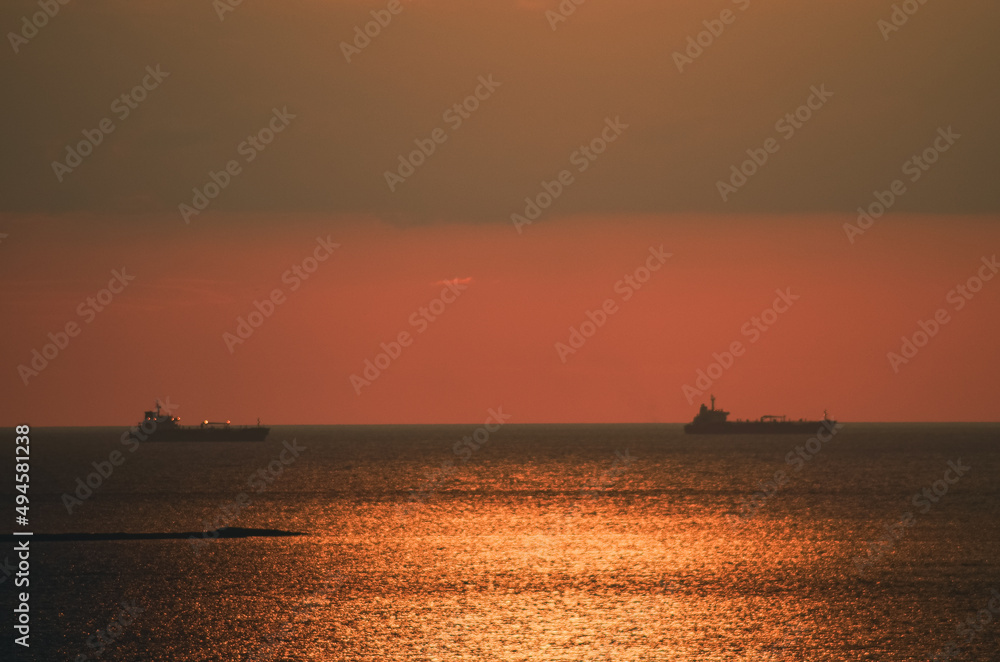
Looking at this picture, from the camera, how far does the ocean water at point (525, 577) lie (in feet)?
142

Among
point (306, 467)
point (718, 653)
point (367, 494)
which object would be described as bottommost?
point (718, 653)

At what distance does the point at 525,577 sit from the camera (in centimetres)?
5944

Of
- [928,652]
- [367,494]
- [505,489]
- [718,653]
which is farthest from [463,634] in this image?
[505,489]

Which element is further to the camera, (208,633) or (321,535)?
(321,535)

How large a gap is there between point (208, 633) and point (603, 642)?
16.4 m

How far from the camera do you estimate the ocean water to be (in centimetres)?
4316

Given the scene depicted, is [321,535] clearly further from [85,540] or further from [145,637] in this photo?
[145,637]

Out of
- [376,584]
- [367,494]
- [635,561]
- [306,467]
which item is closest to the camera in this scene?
[376,584]

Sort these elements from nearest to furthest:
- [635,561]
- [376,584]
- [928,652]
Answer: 1. [928,652]
2. [376,584]
3. [635,561]

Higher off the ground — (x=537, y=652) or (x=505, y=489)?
(x=505, y=489)

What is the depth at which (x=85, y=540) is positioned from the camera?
237 feet

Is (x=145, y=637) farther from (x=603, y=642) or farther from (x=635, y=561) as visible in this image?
(x=635, y=561)

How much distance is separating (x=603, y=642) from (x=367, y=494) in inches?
3080

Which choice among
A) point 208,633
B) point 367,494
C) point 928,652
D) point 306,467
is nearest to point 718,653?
point 928,652
